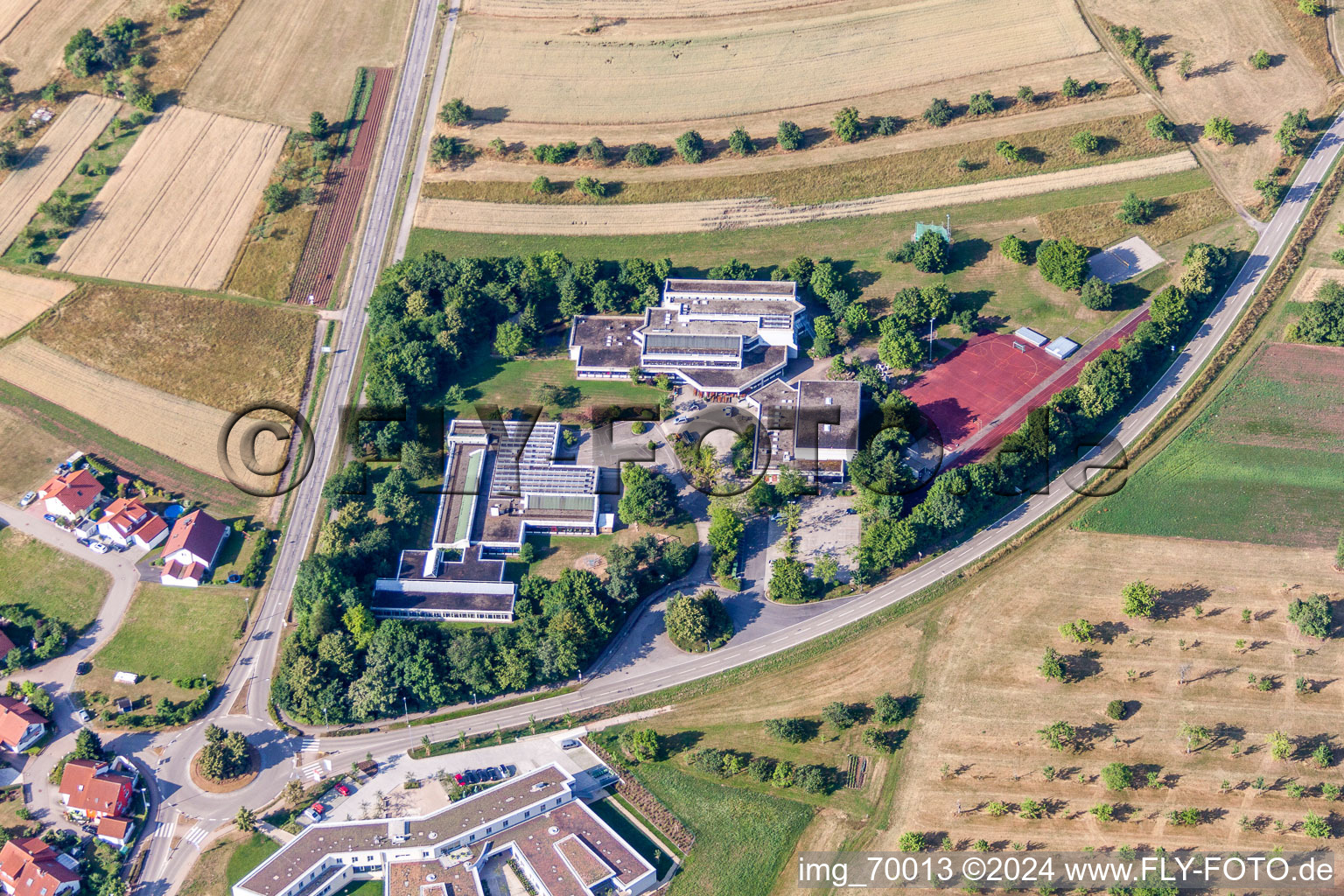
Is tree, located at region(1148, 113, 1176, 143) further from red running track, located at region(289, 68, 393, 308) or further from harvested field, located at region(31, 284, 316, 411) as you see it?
harvested field, located at region(31, 284, 316, 411)

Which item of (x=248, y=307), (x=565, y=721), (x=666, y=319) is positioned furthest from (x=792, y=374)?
(x=248, y=307)

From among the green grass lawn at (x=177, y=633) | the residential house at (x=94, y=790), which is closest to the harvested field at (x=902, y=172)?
the green grass lawn at (x=177, y=633)

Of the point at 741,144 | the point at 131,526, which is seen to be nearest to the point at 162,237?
the point at 131,526

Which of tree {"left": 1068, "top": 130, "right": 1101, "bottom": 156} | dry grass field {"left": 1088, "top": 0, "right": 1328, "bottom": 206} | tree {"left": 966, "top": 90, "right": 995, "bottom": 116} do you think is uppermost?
dry grass field {"left": 1088, "top": 0, "right": 1328, "bottom": 206}

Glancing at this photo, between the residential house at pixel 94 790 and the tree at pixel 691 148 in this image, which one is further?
the tree at pixel 691 148

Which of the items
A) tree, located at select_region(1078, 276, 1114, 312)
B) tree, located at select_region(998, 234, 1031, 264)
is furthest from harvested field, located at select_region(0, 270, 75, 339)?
tree, located at select_region(1078, 276, 1114, 312)

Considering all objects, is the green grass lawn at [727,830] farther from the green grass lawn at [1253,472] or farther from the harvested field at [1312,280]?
the harvested field at [1312,280]

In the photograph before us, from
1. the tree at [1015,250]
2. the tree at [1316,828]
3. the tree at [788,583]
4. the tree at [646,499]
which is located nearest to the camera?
the tree at [1316,828]
